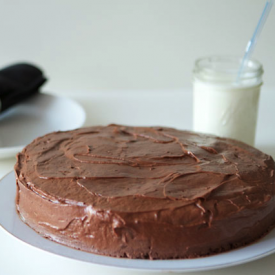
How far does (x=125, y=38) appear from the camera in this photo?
2406mm

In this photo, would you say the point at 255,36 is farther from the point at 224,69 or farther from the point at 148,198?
the point at 148,198

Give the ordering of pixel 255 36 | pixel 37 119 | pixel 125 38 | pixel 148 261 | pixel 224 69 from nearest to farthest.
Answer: pixel 148 261, pixel 255 36, pixel 224 69, pixel 37 119, pixel 125 38

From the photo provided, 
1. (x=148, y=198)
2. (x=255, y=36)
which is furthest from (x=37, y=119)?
(x=148, y=198)

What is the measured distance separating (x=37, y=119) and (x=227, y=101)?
0.77 m

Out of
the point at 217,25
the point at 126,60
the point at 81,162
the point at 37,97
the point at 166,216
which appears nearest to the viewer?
the point at 166,216

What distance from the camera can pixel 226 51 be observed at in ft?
7.73

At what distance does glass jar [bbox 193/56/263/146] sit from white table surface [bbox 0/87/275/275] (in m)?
0.14

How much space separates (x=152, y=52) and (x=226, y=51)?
0.36 m

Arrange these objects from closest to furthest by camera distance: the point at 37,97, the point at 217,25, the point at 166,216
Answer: the point at 166,216
the point at 37,97
the point at 217,25

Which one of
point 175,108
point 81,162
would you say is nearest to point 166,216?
point 81,162

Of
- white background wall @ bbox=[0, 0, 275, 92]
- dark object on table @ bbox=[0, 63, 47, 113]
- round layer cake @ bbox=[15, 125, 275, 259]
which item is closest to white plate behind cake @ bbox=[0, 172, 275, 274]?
round layer cake @ bbox=[15, 125, 275, 259]

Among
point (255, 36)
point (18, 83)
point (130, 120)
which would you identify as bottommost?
point (130, 120)

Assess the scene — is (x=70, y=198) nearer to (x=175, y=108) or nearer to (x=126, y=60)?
(x=175, y=108)

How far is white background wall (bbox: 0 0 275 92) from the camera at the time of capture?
2.30 m
